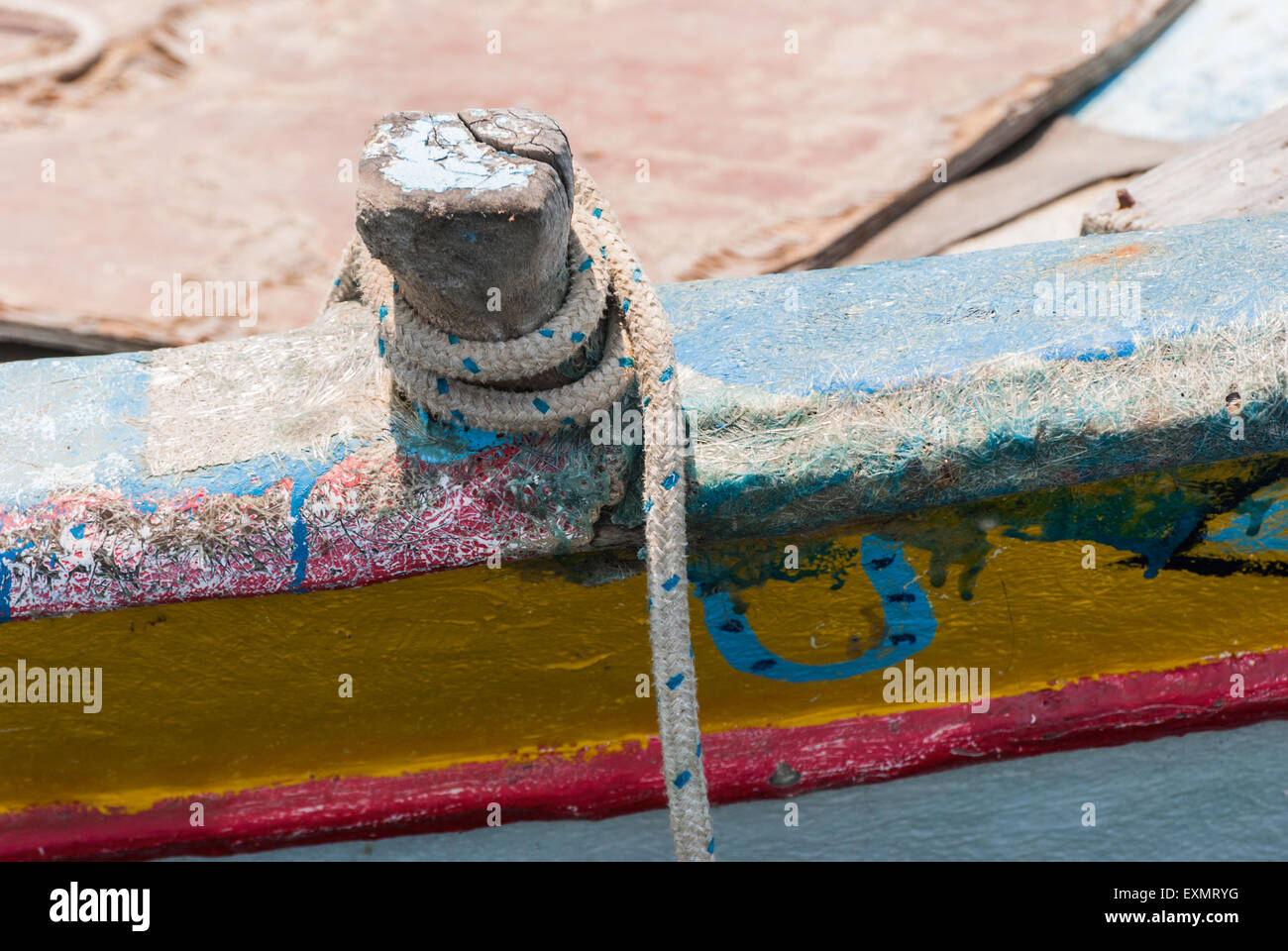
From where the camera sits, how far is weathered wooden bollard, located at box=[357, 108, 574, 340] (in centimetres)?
107

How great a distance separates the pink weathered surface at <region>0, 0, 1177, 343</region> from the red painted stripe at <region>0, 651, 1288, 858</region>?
114cm

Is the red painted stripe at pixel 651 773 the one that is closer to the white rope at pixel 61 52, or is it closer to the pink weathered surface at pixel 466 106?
the pink weathered surface at pixel 466 106

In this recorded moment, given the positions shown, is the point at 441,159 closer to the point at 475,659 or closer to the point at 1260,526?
the point at 475,659

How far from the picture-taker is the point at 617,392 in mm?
1237

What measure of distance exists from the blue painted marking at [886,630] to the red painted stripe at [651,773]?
92mm

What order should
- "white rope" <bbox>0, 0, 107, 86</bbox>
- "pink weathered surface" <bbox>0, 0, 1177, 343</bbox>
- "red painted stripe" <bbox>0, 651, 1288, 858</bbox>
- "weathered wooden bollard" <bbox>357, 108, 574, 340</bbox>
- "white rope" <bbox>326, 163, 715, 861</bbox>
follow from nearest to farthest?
"weathered wooden bollard" <bbox>357, 108, 574, 340</bbox> < "white rope" <bbox>326, 163, 715, 861</bbox> < "red painted stripe" <bbox>0, 651, 1288, 858</bbox> < "pink weathered surface" <bbox>0, 0, 1177, 343</bbox> < "white rope" <bbox>0, 0, 107, 86</bbox>

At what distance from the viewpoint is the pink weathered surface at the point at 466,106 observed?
2.56 metres

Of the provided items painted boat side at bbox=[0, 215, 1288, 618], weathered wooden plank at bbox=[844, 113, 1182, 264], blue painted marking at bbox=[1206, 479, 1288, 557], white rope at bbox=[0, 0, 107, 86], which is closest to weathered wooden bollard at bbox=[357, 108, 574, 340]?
painted boat side at bbox=[0, 215, 1288, 618]

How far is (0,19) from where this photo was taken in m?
3.13

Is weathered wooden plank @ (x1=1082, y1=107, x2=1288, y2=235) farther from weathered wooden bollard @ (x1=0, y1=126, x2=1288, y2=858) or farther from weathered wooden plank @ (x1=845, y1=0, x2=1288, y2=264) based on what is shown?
weathered wooden plank @ (x1=845, y1=0, x2=1288, y2=264)

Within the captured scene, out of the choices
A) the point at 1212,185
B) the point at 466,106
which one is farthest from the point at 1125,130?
the point at 466,106

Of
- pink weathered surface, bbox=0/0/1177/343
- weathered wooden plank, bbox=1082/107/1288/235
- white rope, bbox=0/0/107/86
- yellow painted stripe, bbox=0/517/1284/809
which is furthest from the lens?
white rope, bbox=0/0/107/86

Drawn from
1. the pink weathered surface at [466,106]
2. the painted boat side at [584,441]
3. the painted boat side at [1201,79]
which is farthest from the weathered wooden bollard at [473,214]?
the painted boat side at [1201,79]
